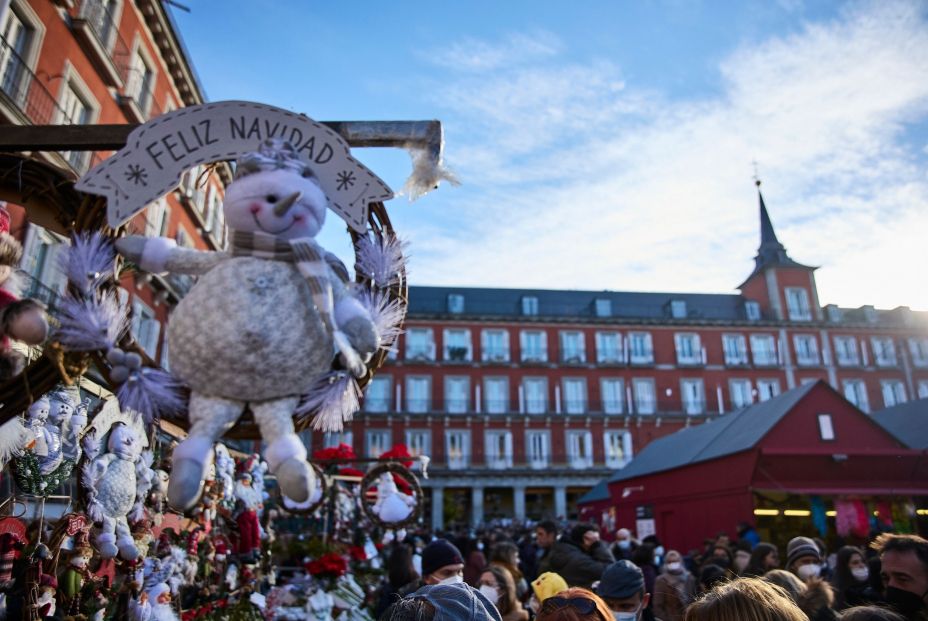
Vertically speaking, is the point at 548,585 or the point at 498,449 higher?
the point at 498,449

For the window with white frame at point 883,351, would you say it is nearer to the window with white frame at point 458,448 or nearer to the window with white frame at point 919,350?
the window with white frame at point 919,350

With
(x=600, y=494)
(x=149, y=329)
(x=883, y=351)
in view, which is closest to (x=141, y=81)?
(x=149, y=329)

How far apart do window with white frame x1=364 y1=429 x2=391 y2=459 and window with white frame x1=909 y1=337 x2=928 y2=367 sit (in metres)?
33.3

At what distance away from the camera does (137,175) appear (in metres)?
2.23

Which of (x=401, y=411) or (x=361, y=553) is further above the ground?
(x=401, y=411)

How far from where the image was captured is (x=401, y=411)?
36.1m

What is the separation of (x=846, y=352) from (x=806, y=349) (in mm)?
2576

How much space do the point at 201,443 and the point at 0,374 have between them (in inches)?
41.5

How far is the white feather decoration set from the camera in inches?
99.2

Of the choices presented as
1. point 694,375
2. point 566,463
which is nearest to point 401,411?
point 566,463

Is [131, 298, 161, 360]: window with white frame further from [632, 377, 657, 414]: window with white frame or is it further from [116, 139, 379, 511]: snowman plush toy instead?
[632, 377, 657, 414]: window with white frame

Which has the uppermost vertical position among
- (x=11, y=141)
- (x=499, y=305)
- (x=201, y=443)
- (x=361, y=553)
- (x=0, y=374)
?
(x=499, y=305)

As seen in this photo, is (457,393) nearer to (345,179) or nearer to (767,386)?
(767,386)

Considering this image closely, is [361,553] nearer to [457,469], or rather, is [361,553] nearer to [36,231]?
[36,231]
